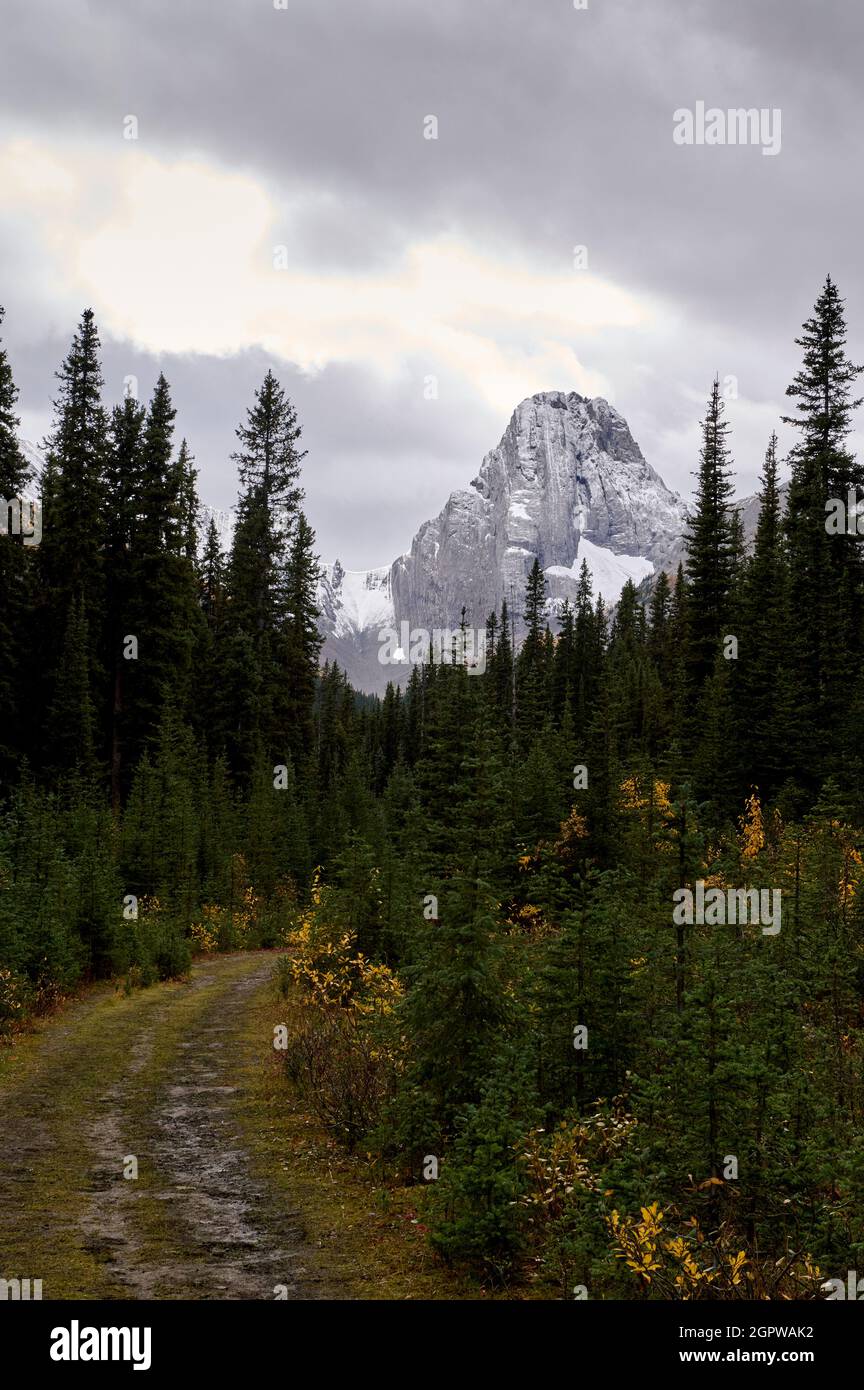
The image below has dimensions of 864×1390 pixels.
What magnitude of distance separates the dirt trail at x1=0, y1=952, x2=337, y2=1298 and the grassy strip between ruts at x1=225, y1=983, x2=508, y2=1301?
17 cm

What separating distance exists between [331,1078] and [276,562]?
41071 mm

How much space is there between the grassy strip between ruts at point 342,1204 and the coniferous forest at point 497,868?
0.24m

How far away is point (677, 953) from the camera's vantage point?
9484mm

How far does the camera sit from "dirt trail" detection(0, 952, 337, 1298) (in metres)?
6.94

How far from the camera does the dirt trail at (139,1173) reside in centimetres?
694
